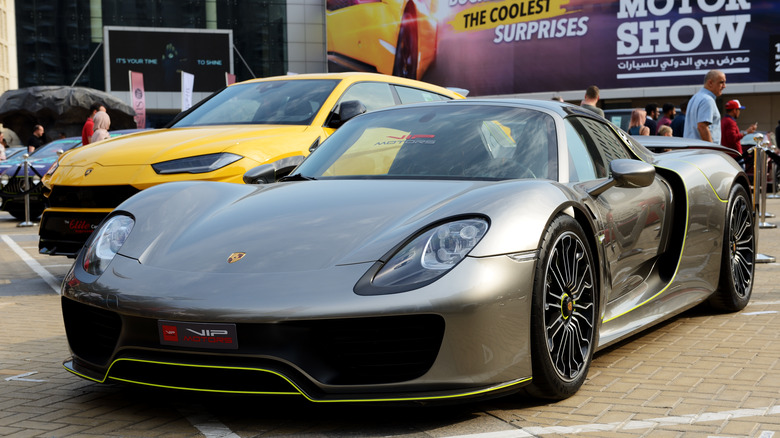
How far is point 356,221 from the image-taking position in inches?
138

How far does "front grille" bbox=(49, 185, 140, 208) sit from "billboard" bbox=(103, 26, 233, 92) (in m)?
47.1

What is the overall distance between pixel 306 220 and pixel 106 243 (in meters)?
0.87

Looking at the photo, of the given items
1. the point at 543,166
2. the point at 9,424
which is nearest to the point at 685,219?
the point at 543,166

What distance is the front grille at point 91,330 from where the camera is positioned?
3.43 m

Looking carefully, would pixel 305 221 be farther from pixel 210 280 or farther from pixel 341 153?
pixel 341 153

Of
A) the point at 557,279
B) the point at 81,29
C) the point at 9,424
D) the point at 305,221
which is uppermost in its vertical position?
the point at 81,29

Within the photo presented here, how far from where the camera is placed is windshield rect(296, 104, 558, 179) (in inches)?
162

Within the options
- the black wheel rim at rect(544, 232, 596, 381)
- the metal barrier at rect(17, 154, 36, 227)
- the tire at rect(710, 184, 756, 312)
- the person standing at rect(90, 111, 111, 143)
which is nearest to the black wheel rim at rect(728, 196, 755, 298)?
the tire at rect(710, 184, 756, 312)

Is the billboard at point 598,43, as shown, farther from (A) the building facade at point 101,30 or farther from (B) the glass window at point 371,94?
(B) the glass window at point 371,94

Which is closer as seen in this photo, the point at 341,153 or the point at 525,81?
the point at 341,153

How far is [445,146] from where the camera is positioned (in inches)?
169

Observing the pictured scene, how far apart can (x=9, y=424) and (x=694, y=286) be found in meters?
3.47

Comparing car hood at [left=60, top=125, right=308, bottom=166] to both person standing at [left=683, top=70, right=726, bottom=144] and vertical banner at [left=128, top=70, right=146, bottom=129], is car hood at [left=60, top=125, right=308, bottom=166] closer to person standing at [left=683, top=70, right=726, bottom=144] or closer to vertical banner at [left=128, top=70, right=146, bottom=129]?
person standing at [left=683, top=70, right=726, bottom=144]

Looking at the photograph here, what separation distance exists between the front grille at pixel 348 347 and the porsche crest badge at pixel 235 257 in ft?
1.18
